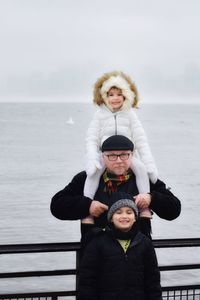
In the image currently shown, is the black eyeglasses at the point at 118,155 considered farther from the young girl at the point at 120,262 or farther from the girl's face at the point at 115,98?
the girl's face at the point at 115,98

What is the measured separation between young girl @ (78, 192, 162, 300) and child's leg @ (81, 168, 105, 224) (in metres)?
0.18

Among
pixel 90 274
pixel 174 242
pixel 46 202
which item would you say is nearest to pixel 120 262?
pixel 90 274

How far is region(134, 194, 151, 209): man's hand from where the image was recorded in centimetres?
342

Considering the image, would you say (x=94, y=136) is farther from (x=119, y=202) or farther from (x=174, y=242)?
(x=174, y=242)

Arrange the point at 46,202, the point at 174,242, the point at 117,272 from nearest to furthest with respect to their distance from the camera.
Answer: the point at 117,272 → the point at 174,242 → the point at 46,202

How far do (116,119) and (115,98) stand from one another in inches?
Answer: 5.3

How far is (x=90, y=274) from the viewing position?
328 cm

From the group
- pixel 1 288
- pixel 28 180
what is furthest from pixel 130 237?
pixel 28 180

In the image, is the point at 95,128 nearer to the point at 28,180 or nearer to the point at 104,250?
the point at 104,250

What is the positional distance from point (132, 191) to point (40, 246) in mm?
792

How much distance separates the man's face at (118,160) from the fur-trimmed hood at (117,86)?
15.2 inches

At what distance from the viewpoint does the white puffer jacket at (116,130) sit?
3666 mm

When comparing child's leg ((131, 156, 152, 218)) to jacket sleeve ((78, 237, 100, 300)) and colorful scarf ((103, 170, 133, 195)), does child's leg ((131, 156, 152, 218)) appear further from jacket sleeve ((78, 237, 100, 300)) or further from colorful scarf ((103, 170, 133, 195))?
jacket sleeve ((78, 237, 100, 300))

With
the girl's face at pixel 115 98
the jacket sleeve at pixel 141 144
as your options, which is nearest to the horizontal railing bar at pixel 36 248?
the jacket sleeve at pixel 141 144
